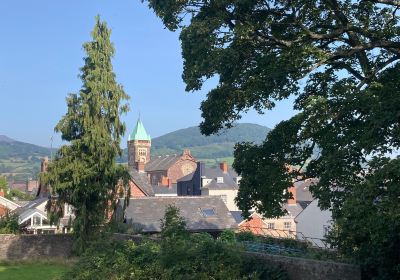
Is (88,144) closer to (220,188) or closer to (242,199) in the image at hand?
(242,199)

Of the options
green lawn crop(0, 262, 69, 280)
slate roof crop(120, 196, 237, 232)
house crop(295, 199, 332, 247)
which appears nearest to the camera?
green lawn crop(0, 262, 69, 280)

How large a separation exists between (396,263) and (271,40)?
7.18 m

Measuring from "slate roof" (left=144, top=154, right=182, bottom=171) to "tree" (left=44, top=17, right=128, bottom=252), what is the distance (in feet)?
302

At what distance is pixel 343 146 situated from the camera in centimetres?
1293

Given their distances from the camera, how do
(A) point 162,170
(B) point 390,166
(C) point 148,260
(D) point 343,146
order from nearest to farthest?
(B) point 390,166 < (D) point 343,146 < (C) point 148,260 < (A) point 162,170

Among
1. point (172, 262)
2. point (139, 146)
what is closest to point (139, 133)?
point (139, 146)

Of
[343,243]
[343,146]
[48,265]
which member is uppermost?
[343,146]

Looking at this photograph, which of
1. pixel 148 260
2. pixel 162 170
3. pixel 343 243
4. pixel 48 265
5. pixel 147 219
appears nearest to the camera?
pixel 343 243

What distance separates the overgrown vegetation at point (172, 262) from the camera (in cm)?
1529

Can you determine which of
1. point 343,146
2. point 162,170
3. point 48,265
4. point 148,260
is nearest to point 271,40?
point 343,146

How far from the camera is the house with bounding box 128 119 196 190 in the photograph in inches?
4899

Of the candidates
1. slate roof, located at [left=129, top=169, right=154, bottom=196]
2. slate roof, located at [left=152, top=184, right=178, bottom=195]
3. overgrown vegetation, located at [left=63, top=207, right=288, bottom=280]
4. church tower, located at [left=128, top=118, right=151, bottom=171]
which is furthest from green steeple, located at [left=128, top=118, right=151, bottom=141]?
overgrown vegetation, located at [left=63, top=207, right=288, bottom=280]

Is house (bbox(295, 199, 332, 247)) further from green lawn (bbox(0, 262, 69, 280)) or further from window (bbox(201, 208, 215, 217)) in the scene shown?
green lawn (bbox(0, 262, 69, 280))

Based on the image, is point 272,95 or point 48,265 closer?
point 272,95
